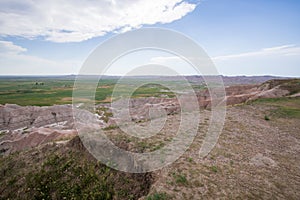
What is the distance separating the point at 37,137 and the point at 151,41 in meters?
18.1

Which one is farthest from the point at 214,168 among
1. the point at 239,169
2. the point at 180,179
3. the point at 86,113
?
the point at 86,113

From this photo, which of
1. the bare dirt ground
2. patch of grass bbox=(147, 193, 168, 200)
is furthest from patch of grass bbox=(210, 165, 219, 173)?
patch of grass bbox=(147, 193, 168, 200)

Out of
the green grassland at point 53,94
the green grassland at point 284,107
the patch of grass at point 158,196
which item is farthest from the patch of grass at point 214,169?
the green grassland at point 53,94

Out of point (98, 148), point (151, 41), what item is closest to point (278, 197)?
point (98, 148)

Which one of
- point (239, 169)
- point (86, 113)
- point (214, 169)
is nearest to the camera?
point (214, 169)

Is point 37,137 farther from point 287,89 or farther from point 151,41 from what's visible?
point 287,89

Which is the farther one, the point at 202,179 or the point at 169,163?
the point at 169,163

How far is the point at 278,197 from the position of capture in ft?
22.9

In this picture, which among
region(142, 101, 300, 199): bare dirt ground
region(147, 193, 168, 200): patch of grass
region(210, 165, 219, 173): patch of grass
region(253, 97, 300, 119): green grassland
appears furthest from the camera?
region(253, 97, 300, 119): green grassland

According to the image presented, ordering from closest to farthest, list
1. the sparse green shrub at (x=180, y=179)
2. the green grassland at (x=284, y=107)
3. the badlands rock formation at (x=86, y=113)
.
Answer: the sparse green shrub at (x=180, y=179)
the green grassland at (x=284, y=107)
the badlands rock formation at (x=86, y=113)

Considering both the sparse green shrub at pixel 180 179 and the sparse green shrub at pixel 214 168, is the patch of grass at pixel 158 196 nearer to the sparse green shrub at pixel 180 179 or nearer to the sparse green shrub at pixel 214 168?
the sparse green shrub at pixel 180 179

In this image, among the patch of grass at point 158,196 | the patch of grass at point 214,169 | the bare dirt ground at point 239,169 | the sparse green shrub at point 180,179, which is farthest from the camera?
the patch of grass at point 214,169

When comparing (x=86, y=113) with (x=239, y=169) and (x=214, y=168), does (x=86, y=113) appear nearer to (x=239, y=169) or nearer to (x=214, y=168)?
(x=214, y=168)

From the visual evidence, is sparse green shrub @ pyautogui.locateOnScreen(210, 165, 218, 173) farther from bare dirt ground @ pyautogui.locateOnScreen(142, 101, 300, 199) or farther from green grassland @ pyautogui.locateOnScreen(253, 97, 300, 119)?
green grassland @ pyautogui.locateOnScreen(253, 97, 300, 119)
